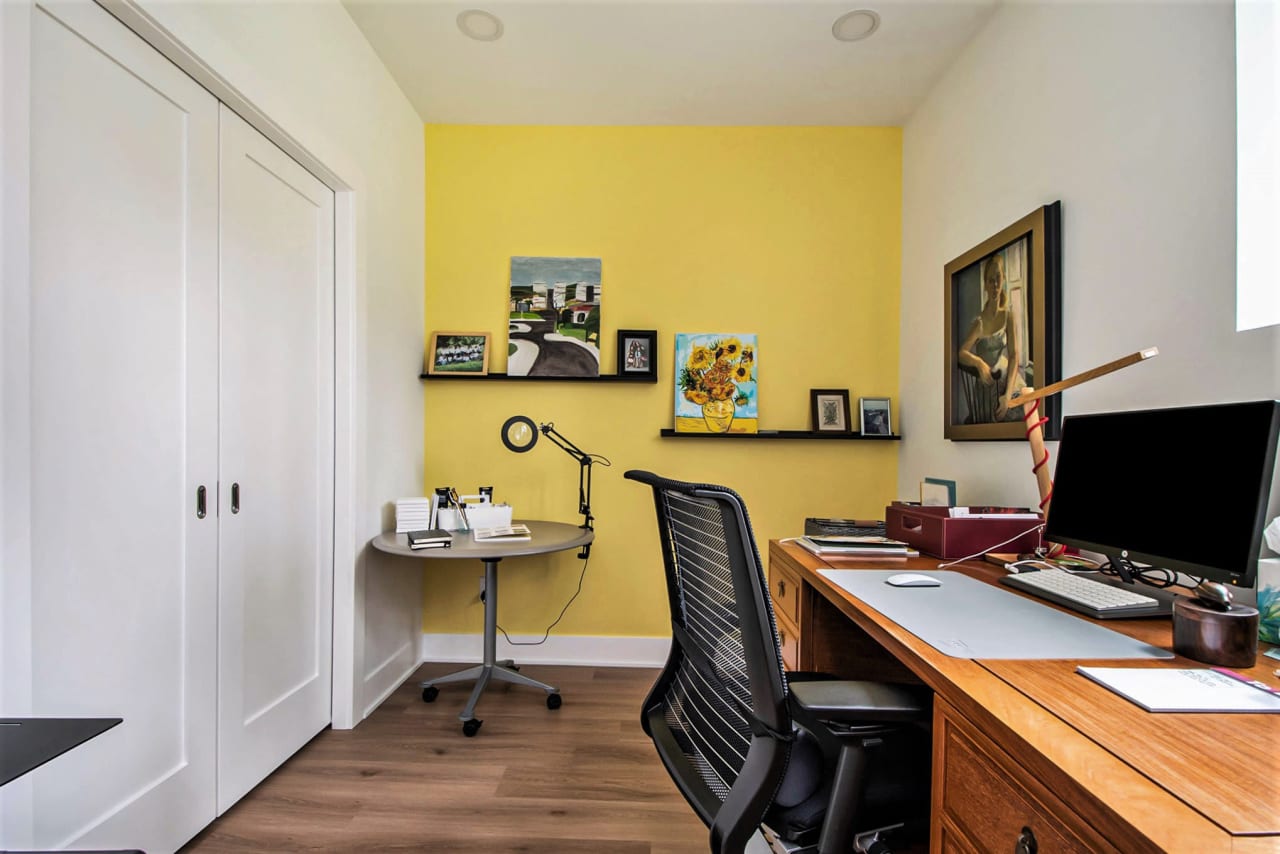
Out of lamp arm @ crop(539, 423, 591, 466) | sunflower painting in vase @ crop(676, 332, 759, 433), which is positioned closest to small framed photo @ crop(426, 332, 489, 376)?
lamp arm @ crop(539, 423, 591, 466)

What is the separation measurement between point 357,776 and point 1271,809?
7.44 feet

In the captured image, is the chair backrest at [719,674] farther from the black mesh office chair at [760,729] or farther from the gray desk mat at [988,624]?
the gray desk mat at [988,624]

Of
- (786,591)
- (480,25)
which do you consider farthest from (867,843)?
(480,25)

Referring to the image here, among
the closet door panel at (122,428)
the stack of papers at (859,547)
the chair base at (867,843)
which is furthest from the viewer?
the stack of papers at (859,547)

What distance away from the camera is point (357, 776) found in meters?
1.92

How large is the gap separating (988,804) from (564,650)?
2431 millimetres

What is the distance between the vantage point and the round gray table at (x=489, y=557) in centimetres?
219

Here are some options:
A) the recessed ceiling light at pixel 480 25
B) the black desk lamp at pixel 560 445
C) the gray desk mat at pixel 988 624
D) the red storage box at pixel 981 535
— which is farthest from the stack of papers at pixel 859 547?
the recessed ceiling light at pixel 480 25

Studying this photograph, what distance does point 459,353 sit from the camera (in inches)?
114

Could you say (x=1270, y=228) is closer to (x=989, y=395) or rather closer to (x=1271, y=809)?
(x=989, y=395)

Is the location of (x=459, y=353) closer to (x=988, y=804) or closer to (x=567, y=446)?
(x=567, y=446)

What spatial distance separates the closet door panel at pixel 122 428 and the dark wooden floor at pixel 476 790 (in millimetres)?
280

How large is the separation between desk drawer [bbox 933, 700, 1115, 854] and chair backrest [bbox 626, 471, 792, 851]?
0.76ft

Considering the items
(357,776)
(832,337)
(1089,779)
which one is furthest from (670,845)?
(832,337)
